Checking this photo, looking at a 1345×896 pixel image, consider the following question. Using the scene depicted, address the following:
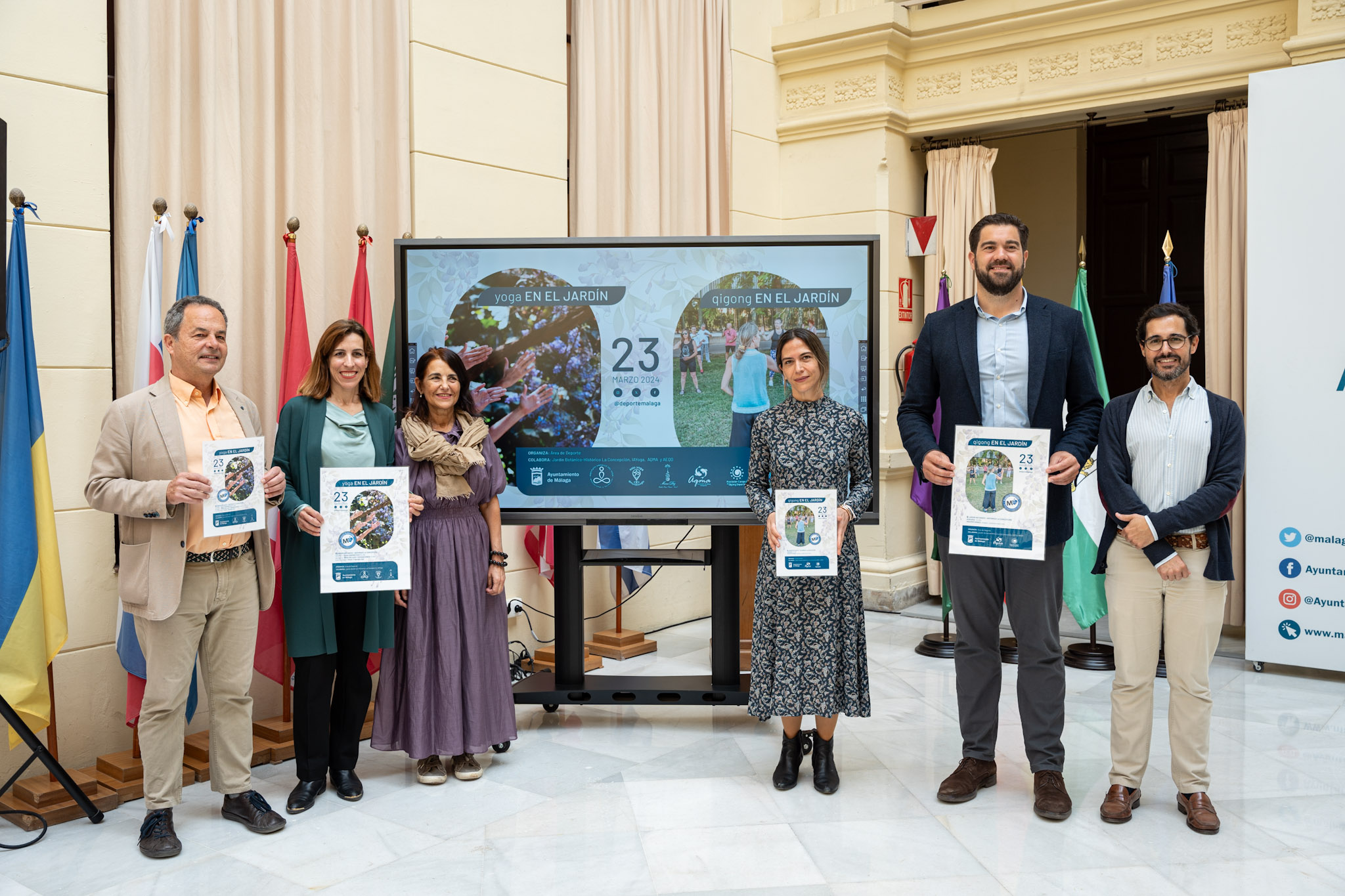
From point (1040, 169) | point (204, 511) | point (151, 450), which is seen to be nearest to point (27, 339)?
point (151, 450)

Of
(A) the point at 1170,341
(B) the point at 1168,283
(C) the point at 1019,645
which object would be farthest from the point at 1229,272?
(C) the point at 1019,645

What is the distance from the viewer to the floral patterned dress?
337 cm

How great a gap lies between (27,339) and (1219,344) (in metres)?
5.32

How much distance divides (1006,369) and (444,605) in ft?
6.63

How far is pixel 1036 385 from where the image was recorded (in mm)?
3174

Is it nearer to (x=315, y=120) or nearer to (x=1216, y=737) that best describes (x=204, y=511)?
(x=315, y=120)

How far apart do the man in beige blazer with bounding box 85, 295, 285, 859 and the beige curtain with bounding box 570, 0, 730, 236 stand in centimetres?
262

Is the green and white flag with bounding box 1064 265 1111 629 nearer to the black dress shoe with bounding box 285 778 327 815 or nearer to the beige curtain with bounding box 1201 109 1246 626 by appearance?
the beige curtain with bounding box 1201 109 1246 626

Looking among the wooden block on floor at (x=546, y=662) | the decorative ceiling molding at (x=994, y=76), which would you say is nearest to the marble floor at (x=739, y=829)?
the wooden block on floor at (x=546, y=662)

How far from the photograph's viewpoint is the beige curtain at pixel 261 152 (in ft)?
11.9

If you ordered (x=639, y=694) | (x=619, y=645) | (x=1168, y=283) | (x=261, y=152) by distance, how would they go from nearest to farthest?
1. (x=261, y=152)
2. (x=639, y=694)
3. (x=1168, y=283)
4. (x=619, y=645)

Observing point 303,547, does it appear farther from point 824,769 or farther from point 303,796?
point 824,769

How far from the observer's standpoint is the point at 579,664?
430 centimetres

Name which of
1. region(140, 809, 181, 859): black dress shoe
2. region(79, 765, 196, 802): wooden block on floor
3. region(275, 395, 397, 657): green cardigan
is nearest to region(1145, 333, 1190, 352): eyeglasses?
region(275, 395, 397, 657): green cardigan
